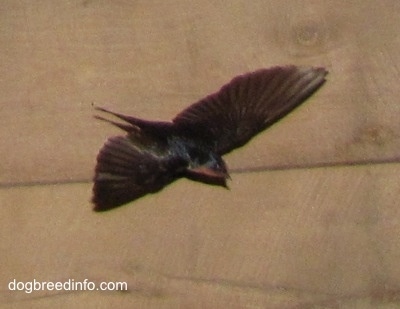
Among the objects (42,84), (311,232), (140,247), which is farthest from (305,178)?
(42,84)

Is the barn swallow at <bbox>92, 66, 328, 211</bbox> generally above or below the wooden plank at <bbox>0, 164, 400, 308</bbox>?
above

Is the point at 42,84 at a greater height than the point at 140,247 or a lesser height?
greater

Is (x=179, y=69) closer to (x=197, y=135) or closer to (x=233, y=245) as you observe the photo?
(x=197, y=135)

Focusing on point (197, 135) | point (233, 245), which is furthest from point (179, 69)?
point (233, 245)

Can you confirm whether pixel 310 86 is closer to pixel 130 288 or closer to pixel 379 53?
pixel 379 53

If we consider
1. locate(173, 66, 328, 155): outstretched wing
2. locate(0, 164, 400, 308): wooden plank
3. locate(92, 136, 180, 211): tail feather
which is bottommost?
locate(0, 164, 400, 308): wooden plank
